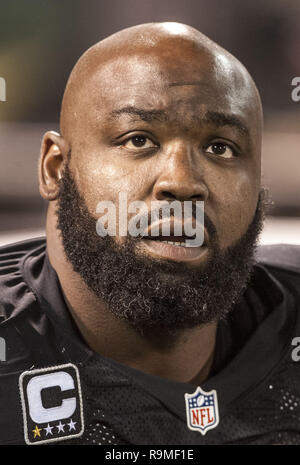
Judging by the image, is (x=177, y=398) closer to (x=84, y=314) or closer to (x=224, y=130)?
(x=84, y=314)

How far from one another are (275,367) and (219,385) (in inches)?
4.3

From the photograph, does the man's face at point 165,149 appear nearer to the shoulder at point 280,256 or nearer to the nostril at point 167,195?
the nostril at point 167,195

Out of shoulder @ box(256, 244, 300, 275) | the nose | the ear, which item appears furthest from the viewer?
shoulder @ box(256, 244, 300, 275)

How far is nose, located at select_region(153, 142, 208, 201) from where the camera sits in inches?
34.7

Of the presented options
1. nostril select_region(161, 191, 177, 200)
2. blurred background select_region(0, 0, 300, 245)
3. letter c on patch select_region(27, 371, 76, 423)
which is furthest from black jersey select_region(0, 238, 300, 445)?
nostril select_region(161, 191, 177, 200)

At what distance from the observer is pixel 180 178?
881 millimetres

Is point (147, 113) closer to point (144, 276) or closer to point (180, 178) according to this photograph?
point (180, 178)

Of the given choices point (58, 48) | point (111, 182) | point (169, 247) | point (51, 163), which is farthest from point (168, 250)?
point (58, 48)

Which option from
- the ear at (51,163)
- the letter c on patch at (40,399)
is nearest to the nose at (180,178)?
the ear at (51,163)

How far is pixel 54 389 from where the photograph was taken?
3.04ft

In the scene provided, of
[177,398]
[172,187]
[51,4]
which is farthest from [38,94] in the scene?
[177,398]

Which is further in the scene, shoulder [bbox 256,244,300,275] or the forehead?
shoulder [bbox 256,244,300,275]

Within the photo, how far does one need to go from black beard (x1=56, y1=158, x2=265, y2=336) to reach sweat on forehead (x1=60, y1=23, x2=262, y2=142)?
0.39 feet

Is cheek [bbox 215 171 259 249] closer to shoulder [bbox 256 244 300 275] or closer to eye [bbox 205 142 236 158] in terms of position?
eye [bbox 205 142 236 158]
